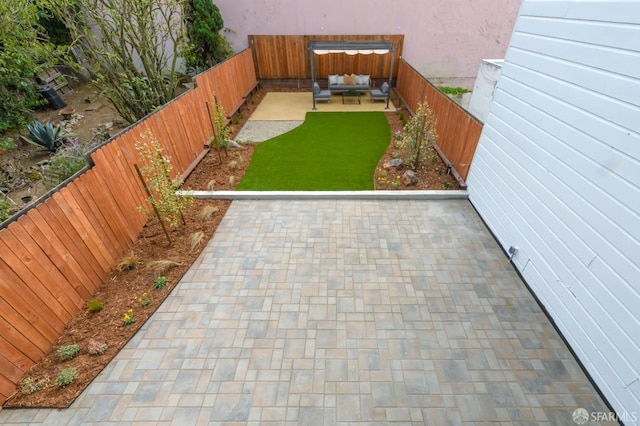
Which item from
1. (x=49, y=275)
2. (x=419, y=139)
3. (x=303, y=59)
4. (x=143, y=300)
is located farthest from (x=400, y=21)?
(x=49, y=275)

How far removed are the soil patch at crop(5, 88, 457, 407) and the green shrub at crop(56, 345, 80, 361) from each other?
0.05 metres

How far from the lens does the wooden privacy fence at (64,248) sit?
9.59 feet

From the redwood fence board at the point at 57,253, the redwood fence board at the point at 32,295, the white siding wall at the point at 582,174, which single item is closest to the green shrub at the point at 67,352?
the redwood fence board at the point at 32,295

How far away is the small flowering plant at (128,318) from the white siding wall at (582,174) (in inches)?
209

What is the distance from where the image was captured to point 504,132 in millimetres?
4609

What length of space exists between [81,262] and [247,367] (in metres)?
2.64

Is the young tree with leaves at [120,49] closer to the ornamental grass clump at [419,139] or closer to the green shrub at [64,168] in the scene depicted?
the green shrub at [64,168]

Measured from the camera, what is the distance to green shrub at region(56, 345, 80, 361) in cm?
322

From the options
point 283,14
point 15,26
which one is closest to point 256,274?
point 15,26

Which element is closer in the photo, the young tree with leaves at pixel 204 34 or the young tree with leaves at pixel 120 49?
the young tree with leaves at pixel 120 49

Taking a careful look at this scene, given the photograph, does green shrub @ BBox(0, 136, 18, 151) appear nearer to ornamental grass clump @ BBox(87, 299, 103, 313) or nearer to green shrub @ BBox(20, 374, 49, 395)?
ornamental grass clump @ BBox(87, 299, 103, 313)

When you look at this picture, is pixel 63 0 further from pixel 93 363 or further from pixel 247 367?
pixel 247 367

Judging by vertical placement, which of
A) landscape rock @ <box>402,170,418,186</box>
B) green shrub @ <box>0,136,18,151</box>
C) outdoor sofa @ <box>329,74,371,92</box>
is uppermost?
outdoor sofa @ <box>329,74,371,92</box>

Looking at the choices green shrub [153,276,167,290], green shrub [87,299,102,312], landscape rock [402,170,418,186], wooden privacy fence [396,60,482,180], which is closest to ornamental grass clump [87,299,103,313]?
green shrub [87,299,102,312]
